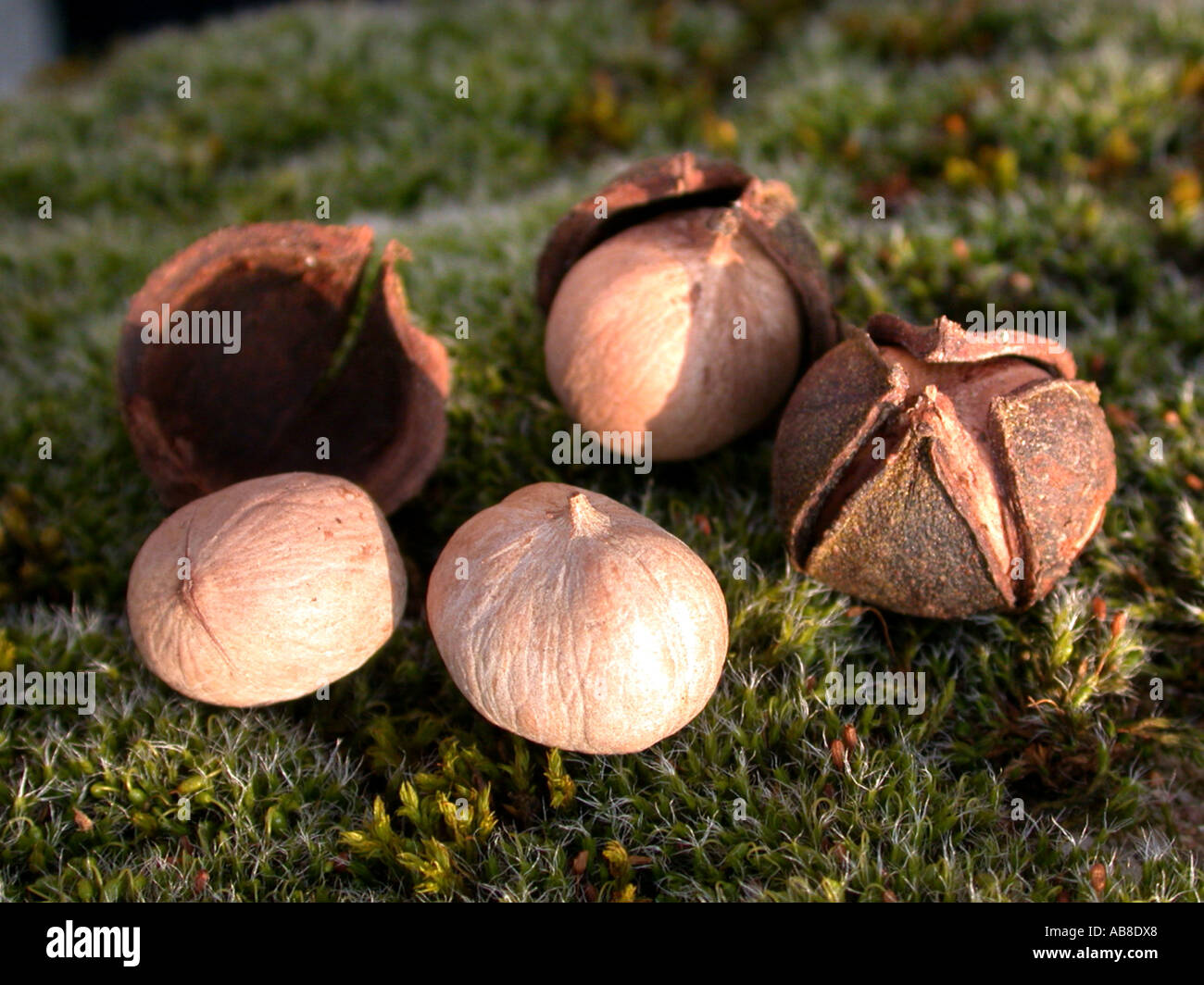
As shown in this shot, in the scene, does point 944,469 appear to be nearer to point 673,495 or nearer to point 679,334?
point 679,334

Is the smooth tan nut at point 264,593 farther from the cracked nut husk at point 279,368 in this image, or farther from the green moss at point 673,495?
the cracked nut husk at point 279,368

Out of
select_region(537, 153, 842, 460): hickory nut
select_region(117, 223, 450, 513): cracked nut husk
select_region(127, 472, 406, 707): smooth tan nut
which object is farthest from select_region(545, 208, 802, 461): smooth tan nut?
select_region(127, 472, 406, 707): smooth tan nut

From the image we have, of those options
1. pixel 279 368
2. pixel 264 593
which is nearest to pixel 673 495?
pixel 264 593

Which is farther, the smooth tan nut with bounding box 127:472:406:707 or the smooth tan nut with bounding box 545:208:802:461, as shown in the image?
the smooth tan nut with bounding box 545:208:802:461

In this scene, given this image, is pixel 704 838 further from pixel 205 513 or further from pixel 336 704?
pixel 205 513

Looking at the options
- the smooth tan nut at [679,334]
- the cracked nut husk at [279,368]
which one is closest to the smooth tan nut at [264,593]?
the cracked nut husk at [279,368]

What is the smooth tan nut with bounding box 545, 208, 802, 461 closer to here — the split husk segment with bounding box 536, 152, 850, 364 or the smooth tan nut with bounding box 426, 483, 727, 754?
the split husk segment with bounding box 536, 152, 850, 364
